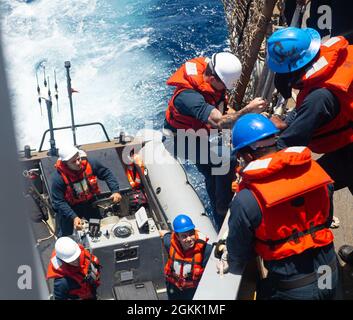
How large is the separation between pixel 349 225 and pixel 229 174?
3.49ft

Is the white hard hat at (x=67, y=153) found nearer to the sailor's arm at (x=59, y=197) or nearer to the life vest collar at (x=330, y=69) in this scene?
the sailor's arm at (x=59, y=197)

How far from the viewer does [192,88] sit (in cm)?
489

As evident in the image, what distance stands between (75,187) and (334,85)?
3510 mm

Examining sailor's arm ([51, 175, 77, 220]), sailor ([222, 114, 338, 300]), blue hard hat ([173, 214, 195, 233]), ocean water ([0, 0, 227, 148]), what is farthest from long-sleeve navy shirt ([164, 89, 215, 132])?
ocean water ([0, 0, 227, 148])

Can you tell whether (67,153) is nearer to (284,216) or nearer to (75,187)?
(75,187)

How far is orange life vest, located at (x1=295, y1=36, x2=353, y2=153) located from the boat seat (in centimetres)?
360

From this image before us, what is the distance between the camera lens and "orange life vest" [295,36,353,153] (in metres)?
3.64

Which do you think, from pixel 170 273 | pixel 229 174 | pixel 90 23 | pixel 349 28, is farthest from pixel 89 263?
pixel 90 23

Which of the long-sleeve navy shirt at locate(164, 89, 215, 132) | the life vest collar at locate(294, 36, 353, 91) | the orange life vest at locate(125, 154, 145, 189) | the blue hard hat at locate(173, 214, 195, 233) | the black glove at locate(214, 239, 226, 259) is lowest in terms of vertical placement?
the orange life vest at locate(125, 154, 145, 189)

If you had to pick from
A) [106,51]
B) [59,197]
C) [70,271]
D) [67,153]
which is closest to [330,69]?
[70,271]

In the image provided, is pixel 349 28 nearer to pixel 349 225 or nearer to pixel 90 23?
pixel 349 225

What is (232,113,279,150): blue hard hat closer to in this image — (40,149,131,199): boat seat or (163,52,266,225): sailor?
(163,52,266,225): sailor

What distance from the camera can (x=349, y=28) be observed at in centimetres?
677

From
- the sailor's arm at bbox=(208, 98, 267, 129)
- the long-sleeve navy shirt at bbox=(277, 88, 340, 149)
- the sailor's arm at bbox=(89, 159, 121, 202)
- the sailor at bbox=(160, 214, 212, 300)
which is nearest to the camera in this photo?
the long-sleeve navy shirt at bbox=(277, 88, 340, 149)
